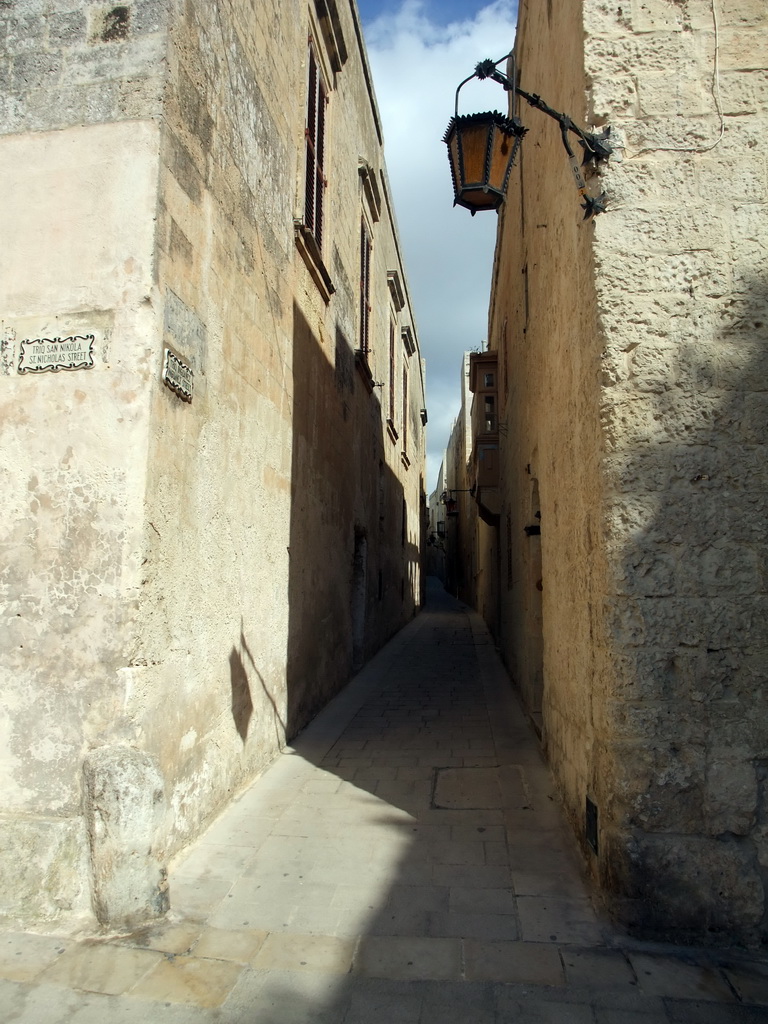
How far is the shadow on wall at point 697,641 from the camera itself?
2721 mm

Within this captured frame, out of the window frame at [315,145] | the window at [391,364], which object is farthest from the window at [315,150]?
the window at [391,364]

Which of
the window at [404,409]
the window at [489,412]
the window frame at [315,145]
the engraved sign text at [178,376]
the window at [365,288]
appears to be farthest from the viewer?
the window at [404,409]

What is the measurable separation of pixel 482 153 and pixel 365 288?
706 centimetres

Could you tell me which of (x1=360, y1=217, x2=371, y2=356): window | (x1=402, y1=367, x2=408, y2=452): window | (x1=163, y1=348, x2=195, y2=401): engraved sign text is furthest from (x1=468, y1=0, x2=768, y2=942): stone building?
(x1=402, y1=367, x2=408, y2=452): window

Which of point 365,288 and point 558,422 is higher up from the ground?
point 365,288

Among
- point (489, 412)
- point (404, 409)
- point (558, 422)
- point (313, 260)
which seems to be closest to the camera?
point (558, 422)

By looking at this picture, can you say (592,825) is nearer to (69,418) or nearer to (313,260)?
(69,418)

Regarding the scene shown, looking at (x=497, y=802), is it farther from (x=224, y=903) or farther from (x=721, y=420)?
(x=721, y=420)

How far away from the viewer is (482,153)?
3486 millimetres

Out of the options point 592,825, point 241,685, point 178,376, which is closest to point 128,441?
point 178,376

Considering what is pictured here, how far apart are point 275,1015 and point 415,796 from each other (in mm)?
2057

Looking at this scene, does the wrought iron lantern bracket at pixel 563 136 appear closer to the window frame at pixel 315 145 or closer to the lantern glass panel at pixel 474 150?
the lantern glass panel at pixel 474 150

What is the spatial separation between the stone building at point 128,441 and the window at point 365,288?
16.2 feet

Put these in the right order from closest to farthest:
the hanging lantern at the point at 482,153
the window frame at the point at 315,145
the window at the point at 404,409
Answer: the hanging lantern at the point at 482,153 < the window frame at the point at 315,145 < the window at the point at 404,409
